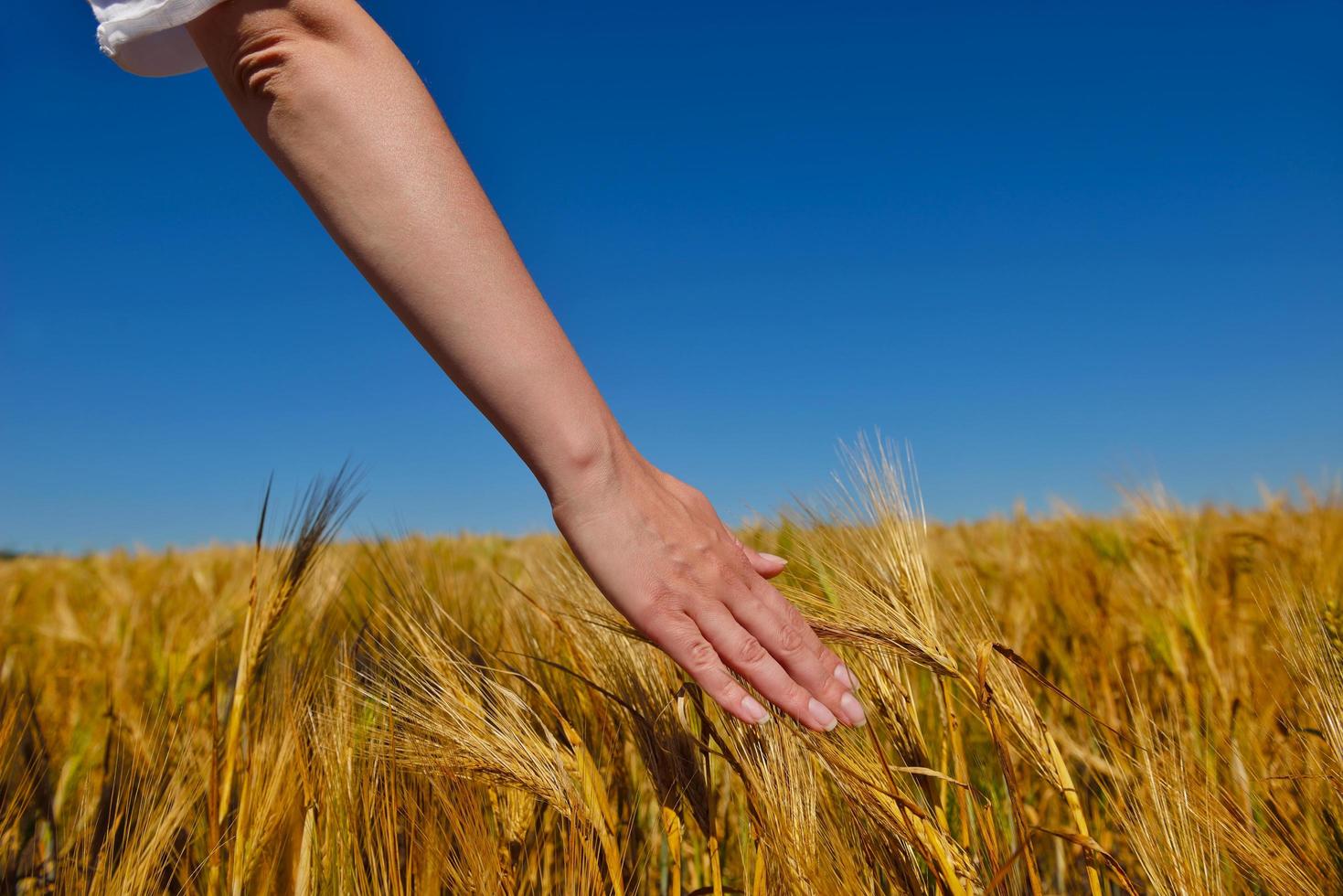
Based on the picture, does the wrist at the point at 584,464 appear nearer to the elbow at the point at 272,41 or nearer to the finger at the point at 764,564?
the finger at the point at 764,564

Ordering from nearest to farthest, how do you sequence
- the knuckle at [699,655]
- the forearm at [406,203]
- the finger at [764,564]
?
1. the forearm at [406,203]
2. the knuckle at [699,655]
3. the finger at [764,564]

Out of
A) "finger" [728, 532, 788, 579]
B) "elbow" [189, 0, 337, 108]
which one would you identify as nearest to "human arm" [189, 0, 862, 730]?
"elbow" [189, 0, 337, 108]

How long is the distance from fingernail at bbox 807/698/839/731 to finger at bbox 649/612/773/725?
5 centimetres

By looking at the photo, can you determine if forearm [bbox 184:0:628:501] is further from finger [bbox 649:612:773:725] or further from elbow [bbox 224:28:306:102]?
finger [bbox 649:612:773:725]

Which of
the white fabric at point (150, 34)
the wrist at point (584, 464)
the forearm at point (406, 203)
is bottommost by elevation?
the wrist at point (584, 464)

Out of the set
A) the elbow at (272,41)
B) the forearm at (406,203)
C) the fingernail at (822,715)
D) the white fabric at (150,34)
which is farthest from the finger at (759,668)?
the white fabric at (150,34)

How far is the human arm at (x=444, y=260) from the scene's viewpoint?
2.49ft

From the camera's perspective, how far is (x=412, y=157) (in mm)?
762

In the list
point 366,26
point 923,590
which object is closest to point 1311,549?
point 923,590

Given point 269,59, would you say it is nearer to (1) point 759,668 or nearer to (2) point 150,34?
(2) point 150,34

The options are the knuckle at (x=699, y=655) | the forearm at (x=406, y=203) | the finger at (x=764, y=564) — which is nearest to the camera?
the forearm at (x=406, y=203)

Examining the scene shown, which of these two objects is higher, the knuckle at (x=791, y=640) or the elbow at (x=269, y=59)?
the elbow at (x=269, y=59)

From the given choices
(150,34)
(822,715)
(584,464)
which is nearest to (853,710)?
(822,715)

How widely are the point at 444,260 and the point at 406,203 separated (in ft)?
0.19
